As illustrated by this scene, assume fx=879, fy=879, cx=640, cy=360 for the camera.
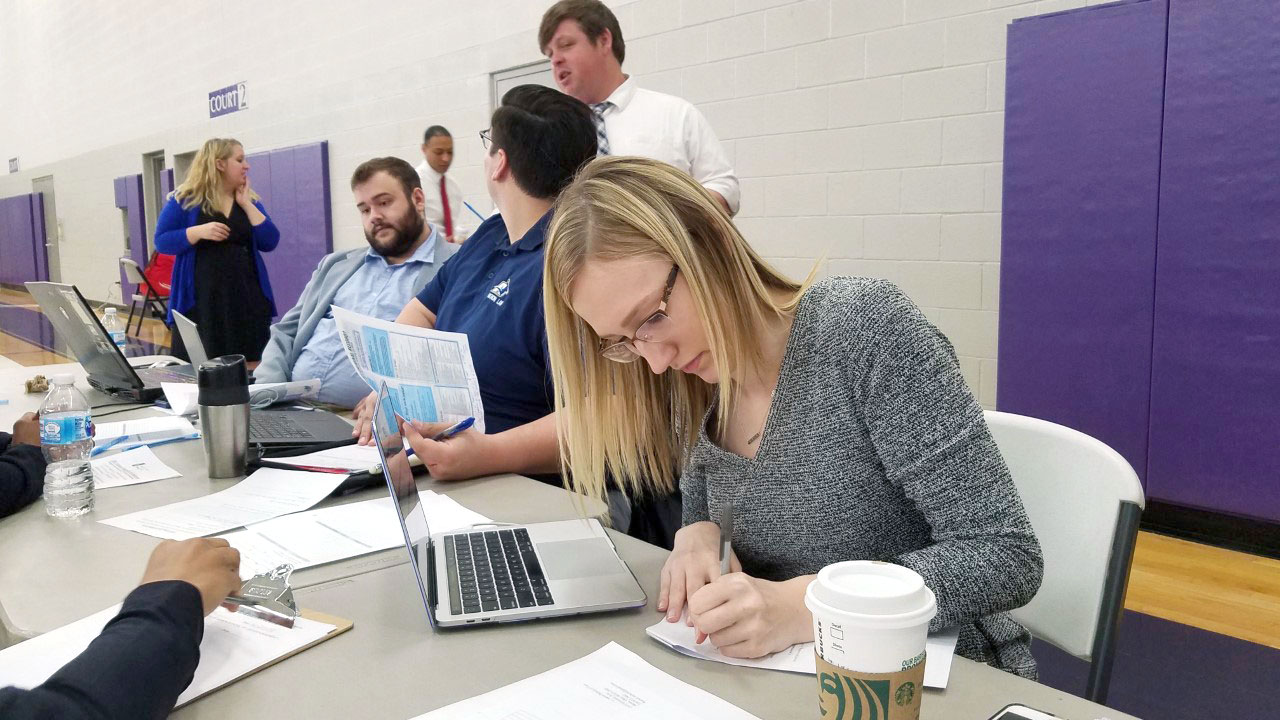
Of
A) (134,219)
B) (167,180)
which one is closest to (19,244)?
(134,219)

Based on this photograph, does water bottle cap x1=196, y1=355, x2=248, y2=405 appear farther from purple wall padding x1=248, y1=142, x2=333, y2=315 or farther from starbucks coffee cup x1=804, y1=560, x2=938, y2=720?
purple wall padding x1=248, y1=142, x2=333, y2=315

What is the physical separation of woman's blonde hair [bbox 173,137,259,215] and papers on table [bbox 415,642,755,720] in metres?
3.76

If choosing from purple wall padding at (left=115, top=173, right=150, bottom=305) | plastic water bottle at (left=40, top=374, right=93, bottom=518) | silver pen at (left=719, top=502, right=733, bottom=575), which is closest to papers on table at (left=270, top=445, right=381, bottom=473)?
plastic water bottle at (left=40, top=374, right=93, bottom=518)

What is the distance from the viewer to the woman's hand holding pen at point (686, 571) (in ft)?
3.15

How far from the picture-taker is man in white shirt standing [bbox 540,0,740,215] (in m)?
3.03

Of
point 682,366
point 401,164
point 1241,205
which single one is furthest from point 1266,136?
point 401,164

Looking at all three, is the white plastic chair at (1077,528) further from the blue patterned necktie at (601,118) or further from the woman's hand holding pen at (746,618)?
the blue patterned necktie at (601,118)

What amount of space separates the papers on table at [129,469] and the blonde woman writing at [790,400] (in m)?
0.85

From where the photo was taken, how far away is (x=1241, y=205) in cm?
253

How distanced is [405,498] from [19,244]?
1548 centimetres

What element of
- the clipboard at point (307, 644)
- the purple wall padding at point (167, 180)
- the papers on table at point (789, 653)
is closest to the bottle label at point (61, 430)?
the clipboard at point (307, 644)

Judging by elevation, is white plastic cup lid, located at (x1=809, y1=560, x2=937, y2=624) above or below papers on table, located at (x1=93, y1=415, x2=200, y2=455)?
above

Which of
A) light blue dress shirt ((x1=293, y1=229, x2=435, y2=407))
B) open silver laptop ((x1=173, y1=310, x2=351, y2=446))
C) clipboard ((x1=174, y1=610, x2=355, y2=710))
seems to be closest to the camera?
clipboard ((x1=174, y1=610, x2=355, y2=710))

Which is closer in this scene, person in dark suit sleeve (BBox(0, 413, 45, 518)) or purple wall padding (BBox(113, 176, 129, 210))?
person in dark suit sleeve (BBox(0, 413, 45, 518))
